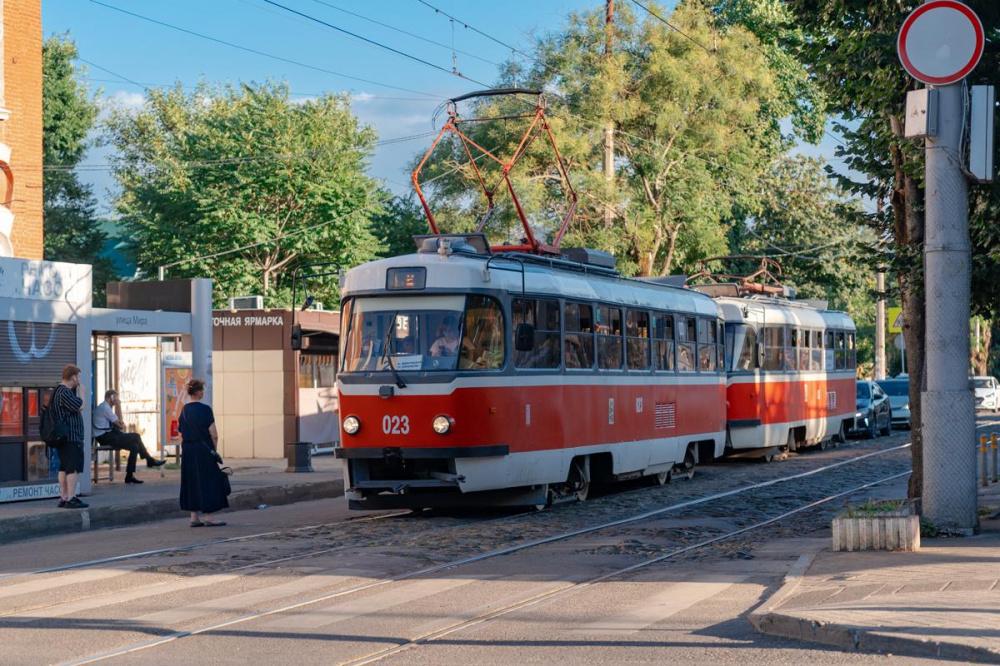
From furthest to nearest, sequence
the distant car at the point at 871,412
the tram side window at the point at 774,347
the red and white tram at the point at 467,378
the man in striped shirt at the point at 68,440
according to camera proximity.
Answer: the distant car at the point at 871,412
the tram side window at the point at 774,347
the man in striped shirt at the point at 68,440
the red and white tram at the point at 467,378

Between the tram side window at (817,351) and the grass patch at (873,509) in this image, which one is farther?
the tram side window at (817,351)

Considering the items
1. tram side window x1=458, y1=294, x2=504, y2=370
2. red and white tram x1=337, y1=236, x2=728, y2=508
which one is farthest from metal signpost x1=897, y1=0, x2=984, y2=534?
tram side window x1=458, y1=294, x2=504, y2=370

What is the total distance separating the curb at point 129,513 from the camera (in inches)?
Answer: 688

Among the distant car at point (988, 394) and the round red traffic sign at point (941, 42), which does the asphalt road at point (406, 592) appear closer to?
the round red traffic sign at point (941, 42)

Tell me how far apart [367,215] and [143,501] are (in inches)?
1430

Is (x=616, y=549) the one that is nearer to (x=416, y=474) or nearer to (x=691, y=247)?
(x=416, y=474)

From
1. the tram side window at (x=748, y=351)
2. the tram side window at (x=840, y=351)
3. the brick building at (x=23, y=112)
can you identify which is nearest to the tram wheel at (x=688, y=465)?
the tram side window at (x=748, y=351)

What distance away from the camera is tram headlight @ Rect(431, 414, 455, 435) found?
56.6 feet

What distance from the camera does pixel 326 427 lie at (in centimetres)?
3250

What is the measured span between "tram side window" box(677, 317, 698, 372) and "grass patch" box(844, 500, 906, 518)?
10648 mm

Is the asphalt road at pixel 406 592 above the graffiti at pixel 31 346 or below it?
below

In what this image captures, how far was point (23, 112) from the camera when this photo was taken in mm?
29719

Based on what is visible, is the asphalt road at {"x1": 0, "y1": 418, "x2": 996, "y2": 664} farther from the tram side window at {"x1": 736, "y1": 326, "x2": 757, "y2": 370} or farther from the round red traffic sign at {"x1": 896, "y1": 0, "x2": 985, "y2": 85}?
the tram side window at {"x1": 736, "y1": 326, "x2": 757, "y2": 370}

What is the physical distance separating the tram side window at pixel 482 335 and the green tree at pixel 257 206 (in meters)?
36.5
